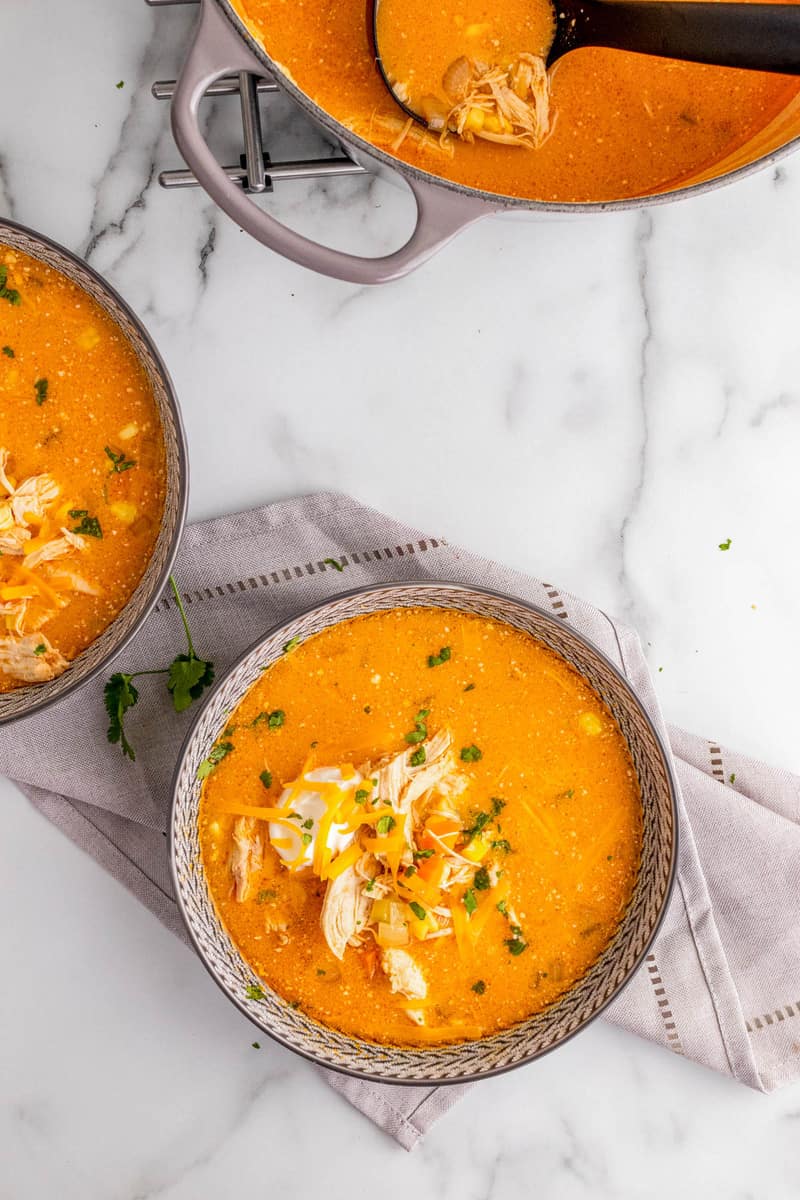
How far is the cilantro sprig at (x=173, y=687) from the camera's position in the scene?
83.0 inches

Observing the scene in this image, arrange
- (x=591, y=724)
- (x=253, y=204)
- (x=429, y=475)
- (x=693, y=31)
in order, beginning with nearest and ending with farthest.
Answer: (x=253, y=204), (x=693, y=31), (x=591, y=724), (x=429, y=475)

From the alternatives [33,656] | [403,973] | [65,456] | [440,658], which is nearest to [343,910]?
[403,973]

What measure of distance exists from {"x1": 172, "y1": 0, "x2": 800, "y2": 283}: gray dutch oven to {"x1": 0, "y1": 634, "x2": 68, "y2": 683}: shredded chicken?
0.90m

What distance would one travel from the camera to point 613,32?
1.77m

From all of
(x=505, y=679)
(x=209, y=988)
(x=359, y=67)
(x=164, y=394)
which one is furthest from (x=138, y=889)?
(x=359, y=67)

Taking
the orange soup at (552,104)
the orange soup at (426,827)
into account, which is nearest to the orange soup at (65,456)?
the orange soup at (426,827)

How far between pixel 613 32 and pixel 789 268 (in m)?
0.73

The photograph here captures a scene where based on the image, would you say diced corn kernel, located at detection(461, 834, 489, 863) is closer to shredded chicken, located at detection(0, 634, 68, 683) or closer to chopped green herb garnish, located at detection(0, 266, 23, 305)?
shredded chicken, located at detection(0, 634, 68, 683)

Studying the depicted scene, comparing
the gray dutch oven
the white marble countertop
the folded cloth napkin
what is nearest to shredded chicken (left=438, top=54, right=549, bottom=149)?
the gray dutch oven

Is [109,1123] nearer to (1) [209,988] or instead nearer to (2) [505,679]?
(1) [209,988]

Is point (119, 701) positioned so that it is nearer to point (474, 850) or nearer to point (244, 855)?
point (244, 855)

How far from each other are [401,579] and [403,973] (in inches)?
30.8

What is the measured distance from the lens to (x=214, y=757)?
208cm

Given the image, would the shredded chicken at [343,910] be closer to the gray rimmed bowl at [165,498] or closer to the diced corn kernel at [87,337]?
the gray rimmed bowl at [165,498]
